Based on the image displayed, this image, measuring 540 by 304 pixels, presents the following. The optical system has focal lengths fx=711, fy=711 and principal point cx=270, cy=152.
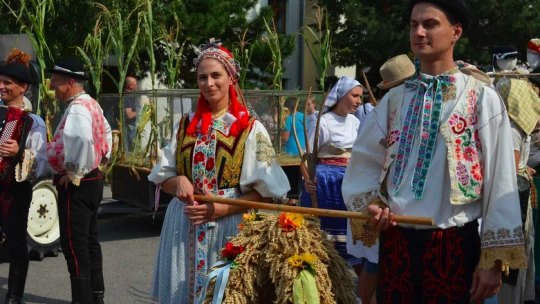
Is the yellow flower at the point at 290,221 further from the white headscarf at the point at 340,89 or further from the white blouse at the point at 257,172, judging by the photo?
the white headscarf at the point at 340,89

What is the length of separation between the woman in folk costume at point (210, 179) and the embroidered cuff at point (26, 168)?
186cm

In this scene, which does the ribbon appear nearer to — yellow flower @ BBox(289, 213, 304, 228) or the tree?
yellow flower @ BBox(289, 213, 304, 228)

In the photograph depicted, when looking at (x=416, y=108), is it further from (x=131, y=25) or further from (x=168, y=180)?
(x=131, y=25)

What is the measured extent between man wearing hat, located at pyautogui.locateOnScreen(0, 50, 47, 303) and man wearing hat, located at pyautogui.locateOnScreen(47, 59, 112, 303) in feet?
1.00

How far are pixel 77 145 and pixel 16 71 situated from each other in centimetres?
90

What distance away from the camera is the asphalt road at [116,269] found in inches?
226

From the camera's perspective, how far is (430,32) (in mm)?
2510

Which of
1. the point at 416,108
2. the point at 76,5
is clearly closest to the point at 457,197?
the point at 416,108

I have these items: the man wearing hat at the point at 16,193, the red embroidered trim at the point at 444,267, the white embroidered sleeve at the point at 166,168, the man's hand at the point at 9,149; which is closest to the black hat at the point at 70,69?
the man wearing hat at the point at 16,193

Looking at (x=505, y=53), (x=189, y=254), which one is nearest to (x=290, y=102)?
(x=505, y=53)

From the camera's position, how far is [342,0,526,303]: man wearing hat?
7.97 ft

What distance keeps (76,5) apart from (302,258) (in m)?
10.4

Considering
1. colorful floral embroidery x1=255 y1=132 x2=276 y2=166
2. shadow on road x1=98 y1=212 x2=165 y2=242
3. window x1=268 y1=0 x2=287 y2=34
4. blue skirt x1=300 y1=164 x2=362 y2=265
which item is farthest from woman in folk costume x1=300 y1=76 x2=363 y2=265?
window x1=268 y1=0 x2=287 y2=34

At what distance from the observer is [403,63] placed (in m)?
4.93
